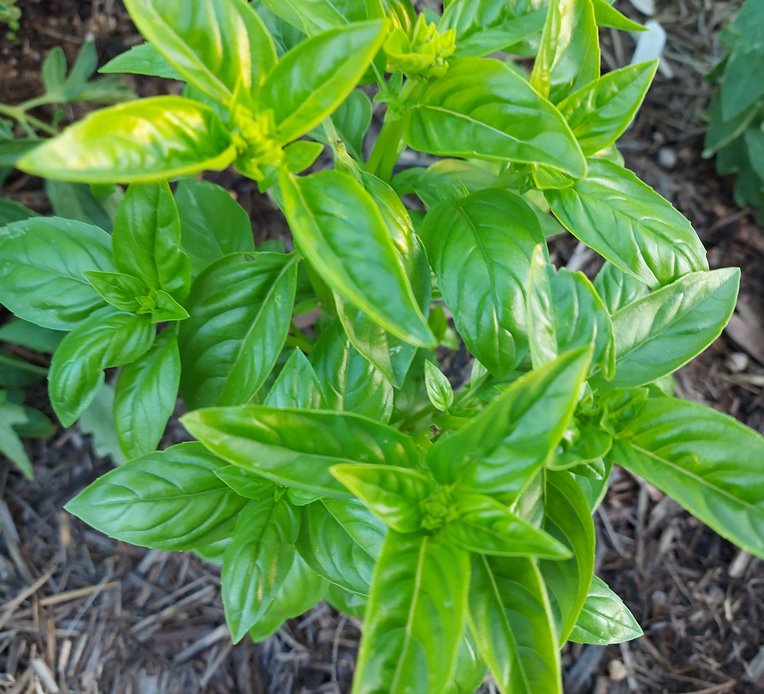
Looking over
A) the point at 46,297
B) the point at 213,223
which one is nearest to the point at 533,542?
the point at 46,297

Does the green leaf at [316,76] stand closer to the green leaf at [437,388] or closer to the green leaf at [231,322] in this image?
the green leaf at [231,322]

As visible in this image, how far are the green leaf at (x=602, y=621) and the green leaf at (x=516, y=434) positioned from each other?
1.36 ft

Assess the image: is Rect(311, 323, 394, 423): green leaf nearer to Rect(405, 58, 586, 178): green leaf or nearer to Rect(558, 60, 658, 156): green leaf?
Rect(405, 58, 586, 178): green leaf

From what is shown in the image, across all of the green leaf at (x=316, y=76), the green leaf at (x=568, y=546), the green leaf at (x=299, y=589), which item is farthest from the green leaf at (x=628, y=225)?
the green leaf at (x=299, y=589)

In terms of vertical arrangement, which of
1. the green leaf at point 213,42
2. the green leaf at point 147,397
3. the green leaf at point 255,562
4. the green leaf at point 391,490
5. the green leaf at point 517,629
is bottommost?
the green leaf at point 255,562

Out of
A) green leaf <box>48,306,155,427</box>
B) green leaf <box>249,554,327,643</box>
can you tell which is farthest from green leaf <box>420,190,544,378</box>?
green leaf <box>249,554,327,643</box>

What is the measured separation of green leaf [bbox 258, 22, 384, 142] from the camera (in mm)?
790

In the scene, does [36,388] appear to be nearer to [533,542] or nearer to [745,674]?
[533,542]

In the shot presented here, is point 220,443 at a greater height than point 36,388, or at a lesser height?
greater

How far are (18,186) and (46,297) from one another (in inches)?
48.1

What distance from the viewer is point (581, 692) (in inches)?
82.5

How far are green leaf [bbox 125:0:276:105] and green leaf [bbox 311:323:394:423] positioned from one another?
48 cm

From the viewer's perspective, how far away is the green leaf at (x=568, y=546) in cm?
99

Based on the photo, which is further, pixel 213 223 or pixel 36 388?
pixel 36 388
